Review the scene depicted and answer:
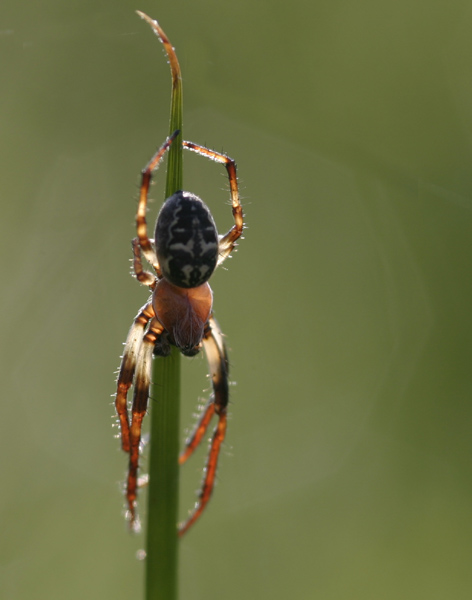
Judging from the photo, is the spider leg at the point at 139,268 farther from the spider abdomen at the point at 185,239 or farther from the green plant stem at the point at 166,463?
the green plant stem at the point at 166,463

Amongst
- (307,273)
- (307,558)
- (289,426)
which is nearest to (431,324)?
(307,273)

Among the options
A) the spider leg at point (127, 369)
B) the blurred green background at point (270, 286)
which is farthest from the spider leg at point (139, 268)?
the blurred green background at point (270, 286)

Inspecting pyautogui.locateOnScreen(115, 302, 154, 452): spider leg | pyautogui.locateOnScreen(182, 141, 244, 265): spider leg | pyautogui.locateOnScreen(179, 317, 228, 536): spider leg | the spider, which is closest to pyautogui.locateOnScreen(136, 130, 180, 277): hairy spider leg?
the spider

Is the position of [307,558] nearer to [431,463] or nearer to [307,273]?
[431,463]

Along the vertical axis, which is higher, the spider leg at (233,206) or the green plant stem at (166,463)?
the spider leg at (233,206)

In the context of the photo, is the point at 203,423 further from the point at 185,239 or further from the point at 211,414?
the point at 185,239

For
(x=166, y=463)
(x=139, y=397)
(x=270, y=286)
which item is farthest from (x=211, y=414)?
(x=270, y=286)

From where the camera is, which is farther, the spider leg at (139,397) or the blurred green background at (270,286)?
the blurred green background at (270,286)

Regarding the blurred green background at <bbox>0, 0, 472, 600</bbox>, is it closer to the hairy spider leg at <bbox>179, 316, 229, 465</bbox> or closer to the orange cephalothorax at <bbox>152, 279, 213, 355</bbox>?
the hairy spider leg at <bbox>179, 316, 229, 465</bbox>

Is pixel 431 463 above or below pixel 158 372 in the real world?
above
